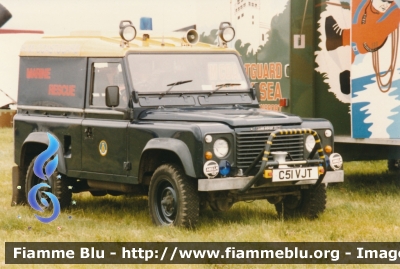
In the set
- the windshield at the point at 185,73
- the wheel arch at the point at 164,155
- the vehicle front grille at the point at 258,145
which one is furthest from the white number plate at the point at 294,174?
the windshield at the point at 185,73

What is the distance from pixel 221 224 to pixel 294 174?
990 mm

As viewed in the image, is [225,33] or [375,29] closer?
[225,33]

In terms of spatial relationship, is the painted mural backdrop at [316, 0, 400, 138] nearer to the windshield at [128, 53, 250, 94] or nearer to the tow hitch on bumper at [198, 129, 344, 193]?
the windshield at [128, 53, 250, 94]

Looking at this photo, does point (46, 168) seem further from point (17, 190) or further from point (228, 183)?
point (228, 183)

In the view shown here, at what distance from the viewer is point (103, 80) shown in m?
9.12

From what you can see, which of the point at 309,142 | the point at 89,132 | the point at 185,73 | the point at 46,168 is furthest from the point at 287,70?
the point at 46,168

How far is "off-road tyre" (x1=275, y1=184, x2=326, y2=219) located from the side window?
205cm

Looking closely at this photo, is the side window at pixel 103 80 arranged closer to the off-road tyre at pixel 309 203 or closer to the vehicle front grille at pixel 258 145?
the vehicle front grille at pixel 258 145

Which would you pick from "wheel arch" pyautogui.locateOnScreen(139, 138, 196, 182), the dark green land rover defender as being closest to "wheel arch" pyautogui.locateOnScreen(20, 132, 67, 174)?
the dark green land rover defender

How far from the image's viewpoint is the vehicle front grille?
794 centimetres

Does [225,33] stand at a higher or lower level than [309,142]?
higher

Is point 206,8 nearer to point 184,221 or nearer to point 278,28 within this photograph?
point 278,28

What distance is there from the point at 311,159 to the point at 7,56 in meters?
17.5

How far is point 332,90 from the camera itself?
11305 millimetres
